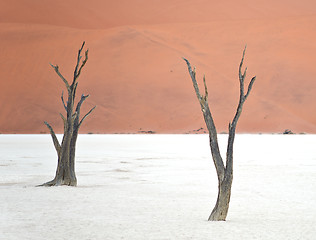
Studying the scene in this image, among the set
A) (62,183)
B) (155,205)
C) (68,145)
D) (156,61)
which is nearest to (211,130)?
(155,205)

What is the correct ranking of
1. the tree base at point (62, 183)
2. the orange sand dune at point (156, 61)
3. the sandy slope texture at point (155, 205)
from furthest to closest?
the orange sand dune at point (156, 61) < the tree base at point (62, 183) < the sandy slope texture at point (155, 205)

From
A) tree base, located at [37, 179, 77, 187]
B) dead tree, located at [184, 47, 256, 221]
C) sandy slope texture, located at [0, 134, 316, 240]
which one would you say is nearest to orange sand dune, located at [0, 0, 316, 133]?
sandy slope texture, located at [0, 134, 316, 240]

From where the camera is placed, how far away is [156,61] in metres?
65.3

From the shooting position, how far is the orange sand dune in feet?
189

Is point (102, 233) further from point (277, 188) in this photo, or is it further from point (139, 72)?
point (139, 72)

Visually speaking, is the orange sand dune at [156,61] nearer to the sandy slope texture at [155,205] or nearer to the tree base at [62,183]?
the sandy slope texture at [155,205]

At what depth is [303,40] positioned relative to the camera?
6819cm

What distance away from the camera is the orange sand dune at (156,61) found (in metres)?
57.5

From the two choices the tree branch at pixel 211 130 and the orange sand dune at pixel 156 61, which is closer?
the tree branch at pixel 211 130

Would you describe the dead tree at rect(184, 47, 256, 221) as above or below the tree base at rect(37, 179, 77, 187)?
above

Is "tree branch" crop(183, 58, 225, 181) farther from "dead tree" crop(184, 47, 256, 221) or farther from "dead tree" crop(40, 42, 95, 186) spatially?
"dead tree" crop(40, 42, 95, 186)

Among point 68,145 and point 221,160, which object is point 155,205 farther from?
point 68,145

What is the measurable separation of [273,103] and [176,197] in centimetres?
5008

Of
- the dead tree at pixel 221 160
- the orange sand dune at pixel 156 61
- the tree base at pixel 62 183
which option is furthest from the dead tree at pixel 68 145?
the orange sand dune at pixel 156 61
